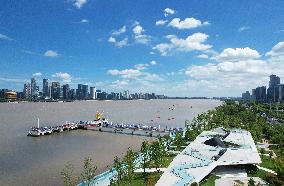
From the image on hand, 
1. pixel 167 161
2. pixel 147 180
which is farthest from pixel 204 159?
pixel 147 180

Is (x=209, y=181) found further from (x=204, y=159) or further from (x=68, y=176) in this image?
(x=68, y=176)

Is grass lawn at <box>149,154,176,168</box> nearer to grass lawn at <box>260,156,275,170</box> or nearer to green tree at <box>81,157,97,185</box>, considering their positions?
green tree at <box>81,157,97,185</box>

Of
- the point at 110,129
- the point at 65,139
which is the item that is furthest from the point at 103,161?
the point at 110,129

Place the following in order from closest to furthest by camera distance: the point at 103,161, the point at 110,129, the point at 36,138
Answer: the point at 103,161 → the point at 36,138 → the point at 110,129

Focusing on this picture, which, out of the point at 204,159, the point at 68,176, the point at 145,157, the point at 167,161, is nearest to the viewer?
the point at 68,176

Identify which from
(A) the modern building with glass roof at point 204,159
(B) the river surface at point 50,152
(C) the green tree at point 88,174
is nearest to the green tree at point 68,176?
(B) the river surface at point 50,152

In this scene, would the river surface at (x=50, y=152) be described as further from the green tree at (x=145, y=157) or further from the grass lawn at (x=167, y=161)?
the grass lawn at (x=167, y=161)

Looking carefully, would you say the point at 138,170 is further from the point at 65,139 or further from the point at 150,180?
the point at 65,139

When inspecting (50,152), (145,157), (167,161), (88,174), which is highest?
(145,157)

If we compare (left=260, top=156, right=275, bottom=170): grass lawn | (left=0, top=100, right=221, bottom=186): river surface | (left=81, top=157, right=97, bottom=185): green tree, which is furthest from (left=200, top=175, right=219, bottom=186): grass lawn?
(left=0, top=100, right=221, bottom=186): river surface

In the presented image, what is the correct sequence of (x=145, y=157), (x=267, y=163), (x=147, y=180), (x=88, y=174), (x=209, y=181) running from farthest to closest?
1. (x=267, y=163)
2. (x=145, y=157)
3. (x=88, y=174)
4. (x=209, y=181)
5. (x=147, y=180)

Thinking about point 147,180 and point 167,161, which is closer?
point 147,180
